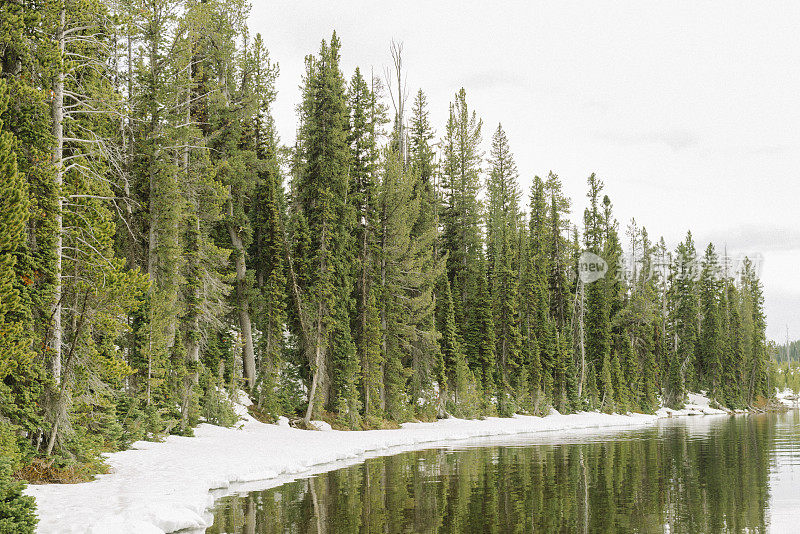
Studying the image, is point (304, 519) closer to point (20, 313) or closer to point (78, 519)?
point (78, 519)

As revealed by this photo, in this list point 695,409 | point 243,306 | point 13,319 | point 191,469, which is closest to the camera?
point 13,319

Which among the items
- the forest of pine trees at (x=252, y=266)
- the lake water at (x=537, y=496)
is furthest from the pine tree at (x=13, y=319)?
the lake water at (x=537, y=496)

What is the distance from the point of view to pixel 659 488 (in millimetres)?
16484

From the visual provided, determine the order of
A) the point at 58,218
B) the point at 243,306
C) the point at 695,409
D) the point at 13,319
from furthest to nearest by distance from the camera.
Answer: the point at 695,409 → the point at 243,306 → the point at 58,218 → the point at 13,319

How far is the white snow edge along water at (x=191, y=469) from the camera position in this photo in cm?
1163

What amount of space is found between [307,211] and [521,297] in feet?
89.1

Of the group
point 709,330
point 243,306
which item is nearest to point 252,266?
point 243,306

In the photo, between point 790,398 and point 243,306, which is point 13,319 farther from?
point 790,398

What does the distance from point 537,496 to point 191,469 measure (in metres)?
8.88

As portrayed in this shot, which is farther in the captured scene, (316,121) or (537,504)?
(316,121)

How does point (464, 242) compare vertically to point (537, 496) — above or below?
above

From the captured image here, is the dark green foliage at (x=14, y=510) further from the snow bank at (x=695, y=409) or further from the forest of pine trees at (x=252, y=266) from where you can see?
the snow bank at (x=695, y=409)

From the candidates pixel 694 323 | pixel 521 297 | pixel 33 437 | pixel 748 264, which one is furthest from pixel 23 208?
pixel 748 264

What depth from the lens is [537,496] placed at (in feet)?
50.5
